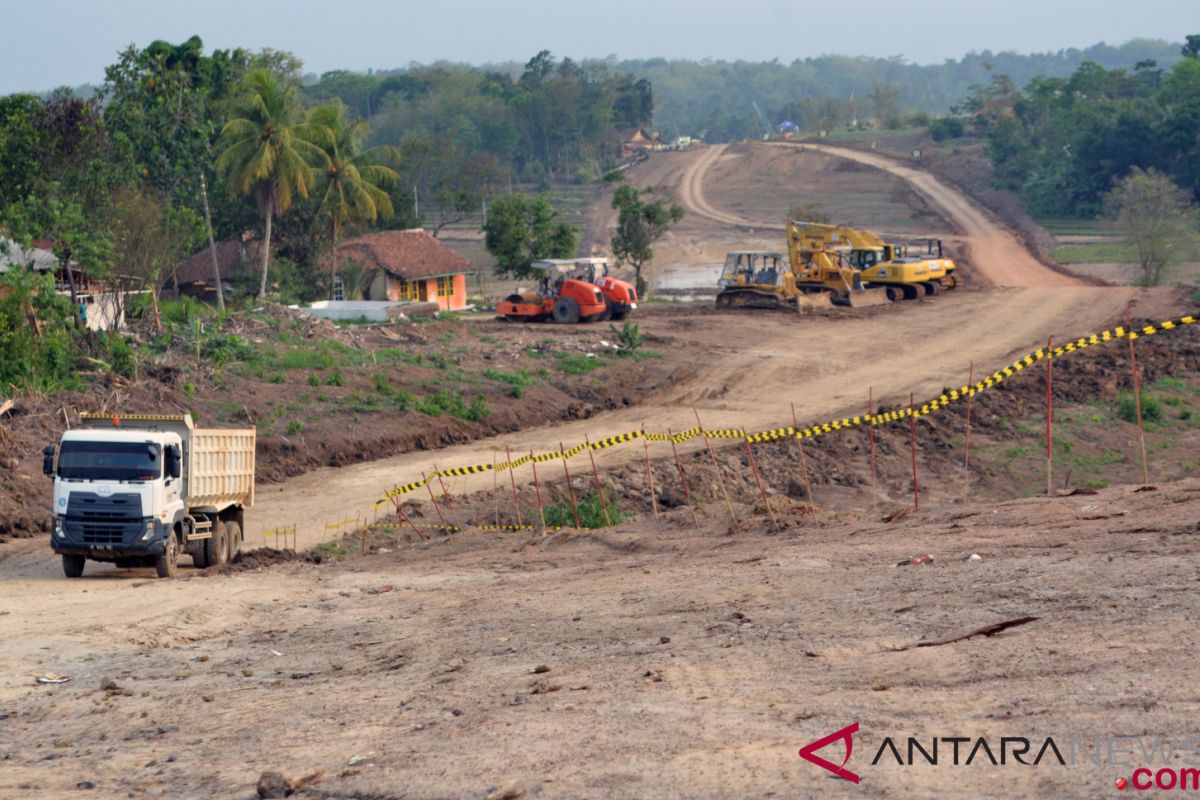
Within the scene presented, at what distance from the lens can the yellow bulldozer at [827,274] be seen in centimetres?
4603

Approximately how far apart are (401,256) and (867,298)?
18.7 m

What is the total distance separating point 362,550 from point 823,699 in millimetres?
12444

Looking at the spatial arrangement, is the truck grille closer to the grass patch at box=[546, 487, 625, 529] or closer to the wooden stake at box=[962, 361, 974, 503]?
the grass patch at box=[546, 487, 625, 529]

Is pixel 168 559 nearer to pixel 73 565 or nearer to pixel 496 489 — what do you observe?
pixel 73 565

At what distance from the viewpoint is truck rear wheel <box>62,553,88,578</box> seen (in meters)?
18.7

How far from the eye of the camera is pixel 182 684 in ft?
41.0

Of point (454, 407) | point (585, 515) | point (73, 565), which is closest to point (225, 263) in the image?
point (454, 407)

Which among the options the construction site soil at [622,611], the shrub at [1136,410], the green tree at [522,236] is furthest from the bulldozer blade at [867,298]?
the shrub at [1136,410]

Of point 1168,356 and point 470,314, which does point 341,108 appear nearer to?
point 470,314

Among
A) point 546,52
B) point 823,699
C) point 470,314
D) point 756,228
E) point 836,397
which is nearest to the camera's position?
point 823,699

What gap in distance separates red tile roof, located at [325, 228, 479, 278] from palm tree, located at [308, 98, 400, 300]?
1698mm

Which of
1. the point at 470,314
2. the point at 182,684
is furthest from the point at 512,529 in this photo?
the point at 470,314

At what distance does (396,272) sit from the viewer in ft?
170

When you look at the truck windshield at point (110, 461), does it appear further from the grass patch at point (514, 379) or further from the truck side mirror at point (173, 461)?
the grass patch at point (514, 379)
